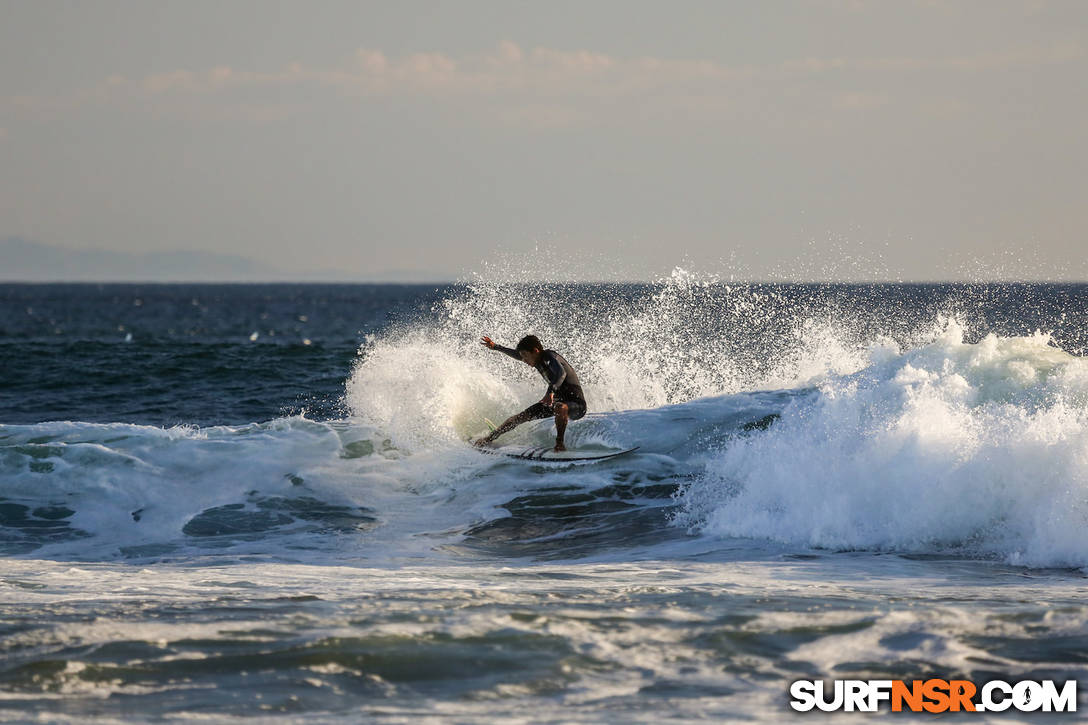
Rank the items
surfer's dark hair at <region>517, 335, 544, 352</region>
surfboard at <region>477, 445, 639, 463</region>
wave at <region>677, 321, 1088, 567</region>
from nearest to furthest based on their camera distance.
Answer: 1. wave at <region>677, 321, 1088, 567</region>
2. surfboard at <region>477, 445, 639, 463</region>
3. surfer's dark hair at <region>517, 335, 544, 352</region>

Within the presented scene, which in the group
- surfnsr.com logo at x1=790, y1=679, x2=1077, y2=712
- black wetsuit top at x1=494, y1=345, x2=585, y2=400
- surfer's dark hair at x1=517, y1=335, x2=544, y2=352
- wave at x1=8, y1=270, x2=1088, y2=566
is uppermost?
surfer's dark hair at x1=517, y1=335, x2=544, y2=352

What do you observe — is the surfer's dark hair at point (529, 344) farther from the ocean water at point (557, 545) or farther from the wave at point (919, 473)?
the wave at point (919, 473)

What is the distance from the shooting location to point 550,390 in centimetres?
1529

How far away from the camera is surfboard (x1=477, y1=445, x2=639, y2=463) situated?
14.6 m

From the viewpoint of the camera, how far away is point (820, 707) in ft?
19.6

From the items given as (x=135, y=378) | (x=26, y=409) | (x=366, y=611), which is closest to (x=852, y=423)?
(x=366, y=611)

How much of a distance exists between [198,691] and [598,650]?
253cm

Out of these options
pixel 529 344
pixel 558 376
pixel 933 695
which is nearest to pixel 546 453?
pixel 558 376

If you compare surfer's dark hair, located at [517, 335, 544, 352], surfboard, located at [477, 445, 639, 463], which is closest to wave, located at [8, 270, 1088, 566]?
surfboard, located at [477, 445, 639, 463]

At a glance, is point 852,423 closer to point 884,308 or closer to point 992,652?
point 992,652

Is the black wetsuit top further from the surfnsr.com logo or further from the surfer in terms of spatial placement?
the surfnsr.com logo

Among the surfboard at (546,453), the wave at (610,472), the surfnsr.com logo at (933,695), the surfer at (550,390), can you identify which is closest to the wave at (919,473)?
the wave at (610,472)

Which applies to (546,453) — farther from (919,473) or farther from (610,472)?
(919,473)

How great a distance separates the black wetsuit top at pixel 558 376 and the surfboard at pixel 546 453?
0.88 meters
